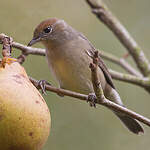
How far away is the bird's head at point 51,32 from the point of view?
149 inches

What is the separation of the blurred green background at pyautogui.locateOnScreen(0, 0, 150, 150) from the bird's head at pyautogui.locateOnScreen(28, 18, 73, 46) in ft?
3.44

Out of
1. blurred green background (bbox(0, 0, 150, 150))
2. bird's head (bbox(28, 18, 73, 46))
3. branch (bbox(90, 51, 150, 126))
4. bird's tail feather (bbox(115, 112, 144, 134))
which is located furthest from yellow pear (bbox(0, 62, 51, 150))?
blurred green background (bbox(0, 0, 150, 150))

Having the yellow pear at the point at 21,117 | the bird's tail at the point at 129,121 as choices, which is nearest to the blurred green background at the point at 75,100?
the bird's tail at the point at 129,121

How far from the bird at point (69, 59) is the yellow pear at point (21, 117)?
1.67 meters

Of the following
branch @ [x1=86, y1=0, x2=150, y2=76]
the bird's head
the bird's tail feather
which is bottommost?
the bird's tail feather

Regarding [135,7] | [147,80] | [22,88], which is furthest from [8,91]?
[135,7]

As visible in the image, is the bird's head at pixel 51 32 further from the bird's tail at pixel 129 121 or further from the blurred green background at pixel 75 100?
the blurred green background at pixel 75 100

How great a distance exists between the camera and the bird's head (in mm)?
3793

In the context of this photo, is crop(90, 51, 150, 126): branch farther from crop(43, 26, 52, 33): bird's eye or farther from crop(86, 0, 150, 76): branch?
crop(86, 0, 150, 76): branch

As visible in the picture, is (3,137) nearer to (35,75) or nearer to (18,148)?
(18,148)

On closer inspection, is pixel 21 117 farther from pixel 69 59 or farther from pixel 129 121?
pixel 129 121

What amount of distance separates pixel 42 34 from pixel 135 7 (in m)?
3.74

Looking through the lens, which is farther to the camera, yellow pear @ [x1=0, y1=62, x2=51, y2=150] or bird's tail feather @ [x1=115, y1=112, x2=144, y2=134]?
bird's tail feather @ [x1=115, y1=112, x2=144, y2=134]

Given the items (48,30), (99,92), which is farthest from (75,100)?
(99,92)
